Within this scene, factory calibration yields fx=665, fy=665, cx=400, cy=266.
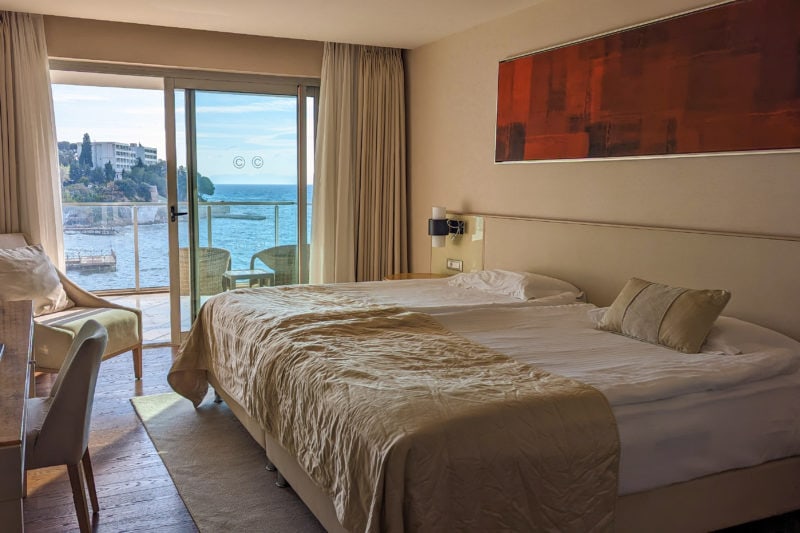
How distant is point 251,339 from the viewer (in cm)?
308

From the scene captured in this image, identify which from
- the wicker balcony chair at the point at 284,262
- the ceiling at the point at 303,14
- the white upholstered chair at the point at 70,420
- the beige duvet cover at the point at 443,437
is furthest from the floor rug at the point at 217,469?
the ceiling at the point at 303,14

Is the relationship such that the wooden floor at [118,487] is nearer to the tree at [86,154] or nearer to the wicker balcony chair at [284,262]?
the wicker balcony chair at [284,262]

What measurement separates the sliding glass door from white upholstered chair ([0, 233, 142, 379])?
961mm

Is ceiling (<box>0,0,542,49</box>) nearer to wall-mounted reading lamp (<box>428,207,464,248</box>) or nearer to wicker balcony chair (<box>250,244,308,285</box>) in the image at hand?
wall-mounted reading lamp (<box>428,207,464,248</box>)

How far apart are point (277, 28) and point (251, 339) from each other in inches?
116

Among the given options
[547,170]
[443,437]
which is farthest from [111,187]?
[443,437]

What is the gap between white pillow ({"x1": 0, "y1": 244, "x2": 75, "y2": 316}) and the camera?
427 cm

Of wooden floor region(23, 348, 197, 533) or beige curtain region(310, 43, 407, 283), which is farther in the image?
beige curtain region(310, 43, 407, 283)

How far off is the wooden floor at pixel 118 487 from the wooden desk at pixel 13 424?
75 cm

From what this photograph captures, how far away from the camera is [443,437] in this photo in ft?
6.15

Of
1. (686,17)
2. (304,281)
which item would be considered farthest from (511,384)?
(304,281)

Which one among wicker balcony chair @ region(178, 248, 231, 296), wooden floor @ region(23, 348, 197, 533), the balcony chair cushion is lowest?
wooden floor @ region(23, 348, 197, 533)

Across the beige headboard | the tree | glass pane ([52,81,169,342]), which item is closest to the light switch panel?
the beige headboard

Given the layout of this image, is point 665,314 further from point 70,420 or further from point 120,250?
point 120,250
